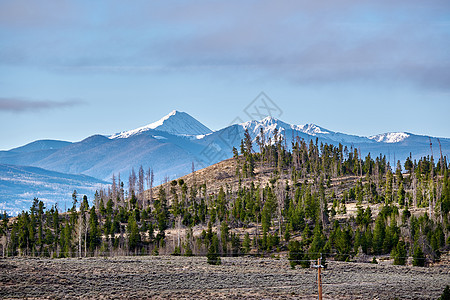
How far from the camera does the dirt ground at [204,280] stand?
71500 mm

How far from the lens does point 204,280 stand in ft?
274

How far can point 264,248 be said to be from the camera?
135750mm

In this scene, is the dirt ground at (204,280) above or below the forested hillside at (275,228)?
below

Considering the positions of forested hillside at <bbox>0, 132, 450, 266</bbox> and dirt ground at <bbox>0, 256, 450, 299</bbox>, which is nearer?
dirt ground at <bbox>0, 256, 450, 299</bbox>

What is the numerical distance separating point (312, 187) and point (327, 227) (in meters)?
31.8

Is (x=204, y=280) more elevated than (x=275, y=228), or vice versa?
(x=275, y=228)

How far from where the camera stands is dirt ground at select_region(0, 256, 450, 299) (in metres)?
71.5

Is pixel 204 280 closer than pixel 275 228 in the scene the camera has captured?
Yes

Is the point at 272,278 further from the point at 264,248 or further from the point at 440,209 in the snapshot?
the point at 440,209

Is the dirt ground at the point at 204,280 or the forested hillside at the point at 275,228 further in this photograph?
the forested hillside at the point at 275,228

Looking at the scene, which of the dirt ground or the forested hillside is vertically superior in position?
the forested hillside

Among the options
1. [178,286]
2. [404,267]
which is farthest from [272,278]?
[404,267]

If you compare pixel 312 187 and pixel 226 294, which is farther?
pixel 312 187

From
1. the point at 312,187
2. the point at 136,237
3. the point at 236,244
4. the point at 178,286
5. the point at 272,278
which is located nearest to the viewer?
the point at 178,286
